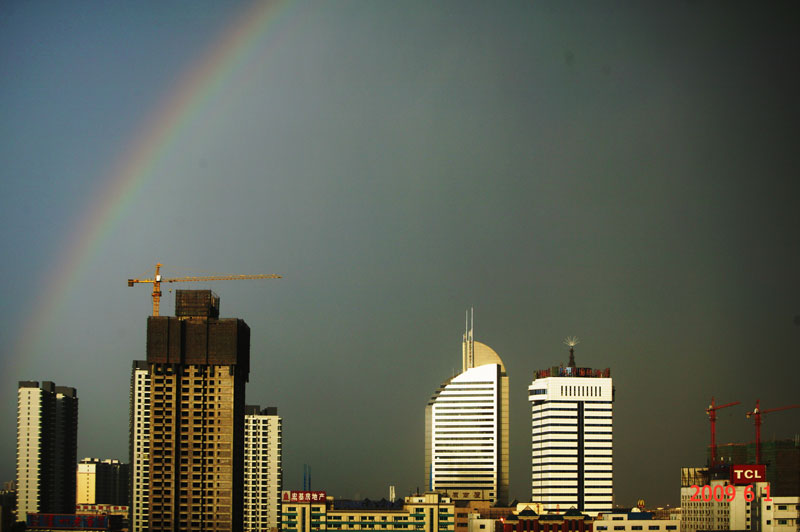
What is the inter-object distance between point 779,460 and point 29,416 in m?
70.0

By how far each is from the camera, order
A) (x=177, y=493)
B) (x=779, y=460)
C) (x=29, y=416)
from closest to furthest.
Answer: (x=177, y=493), (x=779, y=460), (x=29, y=416)

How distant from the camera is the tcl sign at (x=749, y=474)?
109250 mm

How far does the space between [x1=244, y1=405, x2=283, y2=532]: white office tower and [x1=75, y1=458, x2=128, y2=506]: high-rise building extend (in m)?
26.5

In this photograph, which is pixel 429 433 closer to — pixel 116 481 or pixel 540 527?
pixel 116 481

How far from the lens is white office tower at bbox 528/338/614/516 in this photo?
452ft

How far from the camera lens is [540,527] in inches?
4272

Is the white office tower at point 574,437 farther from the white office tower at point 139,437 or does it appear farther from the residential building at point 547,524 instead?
the white office tower at point 139,437

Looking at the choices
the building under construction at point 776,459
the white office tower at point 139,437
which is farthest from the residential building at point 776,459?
the white office tower at point 139,437

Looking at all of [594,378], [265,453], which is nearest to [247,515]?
[265,453]

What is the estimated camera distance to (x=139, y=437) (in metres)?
127

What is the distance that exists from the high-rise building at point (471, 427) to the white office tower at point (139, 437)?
3596cm

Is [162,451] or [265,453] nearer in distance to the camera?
[162,451]

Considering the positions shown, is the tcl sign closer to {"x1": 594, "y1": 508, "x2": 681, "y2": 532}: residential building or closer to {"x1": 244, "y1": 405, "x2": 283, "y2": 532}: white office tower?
{"x1": 594, "y1": 508, "x2": 681, "y2": 532}: residential building
